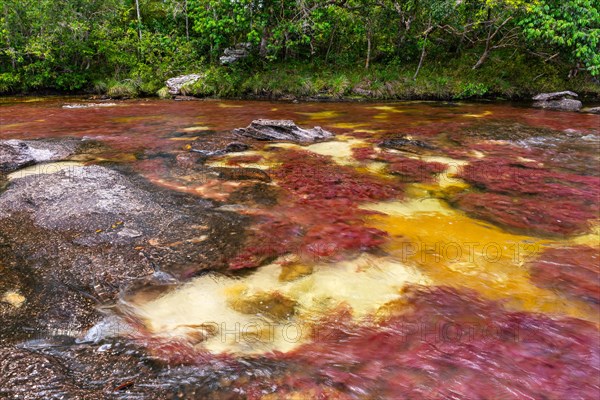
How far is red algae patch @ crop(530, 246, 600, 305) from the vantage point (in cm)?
386

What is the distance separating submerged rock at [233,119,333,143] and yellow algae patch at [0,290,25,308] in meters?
7.32

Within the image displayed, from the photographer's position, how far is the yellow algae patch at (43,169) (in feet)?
23.0

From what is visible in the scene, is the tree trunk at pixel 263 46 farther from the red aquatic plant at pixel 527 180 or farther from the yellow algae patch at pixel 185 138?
the red aquatic plant at pixel 527 180

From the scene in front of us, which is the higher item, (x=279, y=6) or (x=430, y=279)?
(x=279, y=6)

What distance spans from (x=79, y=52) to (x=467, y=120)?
2089cm

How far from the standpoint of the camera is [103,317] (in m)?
3.39

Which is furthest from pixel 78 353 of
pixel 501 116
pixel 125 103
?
pixel 125 103

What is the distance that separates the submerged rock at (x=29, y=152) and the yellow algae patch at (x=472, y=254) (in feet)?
22.8

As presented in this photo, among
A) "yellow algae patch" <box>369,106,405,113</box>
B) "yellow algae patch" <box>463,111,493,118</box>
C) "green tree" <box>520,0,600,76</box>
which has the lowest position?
"yellow algae patch" <box>369,106,405,113</box>

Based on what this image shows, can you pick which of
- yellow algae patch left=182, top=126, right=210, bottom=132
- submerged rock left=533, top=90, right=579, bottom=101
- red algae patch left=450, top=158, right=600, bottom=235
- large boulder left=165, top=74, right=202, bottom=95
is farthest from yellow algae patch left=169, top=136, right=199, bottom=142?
submerged rock left=533, top=90, right=579, bottom=101

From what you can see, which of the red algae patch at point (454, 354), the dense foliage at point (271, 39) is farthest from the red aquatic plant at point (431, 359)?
the dense foliage at point (271, 39)

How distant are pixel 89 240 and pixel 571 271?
5.57 metres

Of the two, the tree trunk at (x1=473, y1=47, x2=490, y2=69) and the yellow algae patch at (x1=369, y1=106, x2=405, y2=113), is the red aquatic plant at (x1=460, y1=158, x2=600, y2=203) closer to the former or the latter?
the yellow algae patch at (x1=369, y1=106, x2=405, y2=113)

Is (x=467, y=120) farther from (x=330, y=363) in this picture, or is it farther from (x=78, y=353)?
(x=78, y=353)
